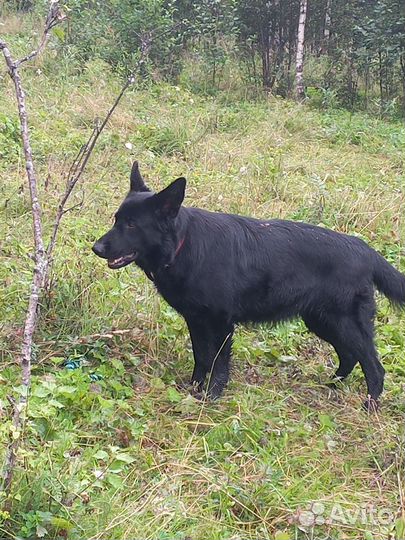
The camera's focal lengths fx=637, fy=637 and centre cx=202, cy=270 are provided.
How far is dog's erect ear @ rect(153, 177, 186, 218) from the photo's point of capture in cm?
342

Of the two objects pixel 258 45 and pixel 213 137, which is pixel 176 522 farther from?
pixel 258 45

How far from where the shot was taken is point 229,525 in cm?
255

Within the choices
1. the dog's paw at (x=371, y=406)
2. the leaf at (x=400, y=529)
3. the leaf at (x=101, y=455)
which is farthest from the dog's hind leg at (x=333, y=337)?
the leaf at (x=101, y=455)

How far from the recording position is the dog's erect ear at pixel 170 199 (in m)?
3.42

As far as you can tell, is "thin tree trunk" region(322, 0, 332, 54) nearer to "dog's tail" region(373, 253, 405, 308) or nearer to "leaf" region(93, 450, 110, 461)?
"dog's tail" region(373, 253, 405, 308)

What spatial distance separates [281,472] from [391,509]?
0.51 m

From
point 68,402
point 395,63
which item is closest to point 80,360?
point 68,402

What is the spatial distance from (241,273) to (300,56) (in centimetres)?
923

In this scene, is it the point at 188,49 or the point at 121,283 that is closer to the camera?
the point at 121,283

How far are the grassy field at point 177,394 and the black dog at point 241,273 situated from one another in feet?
1.08

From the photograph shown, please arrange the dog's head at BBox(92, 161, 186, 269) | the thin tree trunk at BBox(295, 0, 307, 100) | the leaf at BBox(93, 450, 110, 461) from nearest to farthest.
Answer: the leaf at BBox(93, 450, 110, 461) < the dog's head at BBox(92, 161, 186, 269) < the thin tree trunk at BBox(295, 0, 307, 100)

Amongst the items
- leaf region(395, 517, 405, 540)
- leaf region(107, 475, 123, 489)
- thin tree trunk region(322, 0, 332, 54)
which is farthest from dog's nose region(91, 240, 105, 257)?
thin tree trunk region(322, 0, 332, 54)

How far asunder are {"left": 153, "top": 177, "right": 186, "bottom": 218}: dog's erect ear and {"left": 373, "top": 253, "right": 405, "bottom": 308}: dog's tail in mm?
1309

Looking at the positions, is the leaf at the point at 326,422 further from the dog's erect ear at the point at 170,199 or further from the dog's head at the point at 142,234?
the dog's erect ear at the point at 170,199
